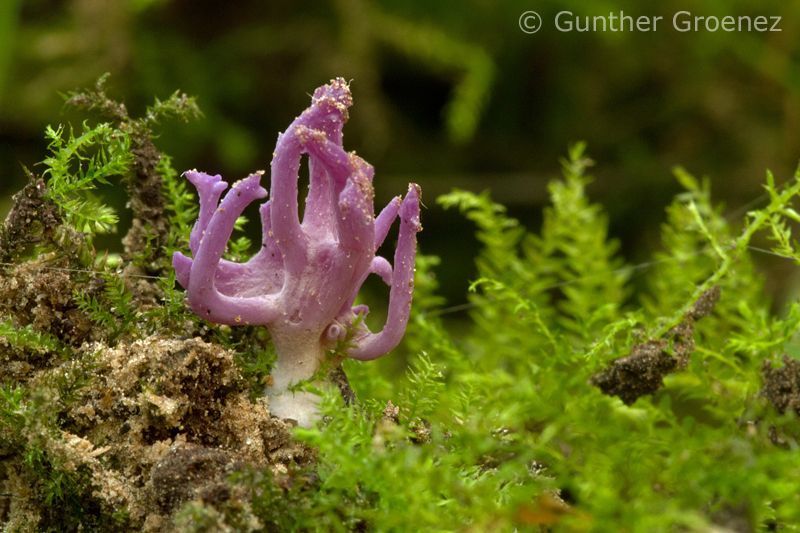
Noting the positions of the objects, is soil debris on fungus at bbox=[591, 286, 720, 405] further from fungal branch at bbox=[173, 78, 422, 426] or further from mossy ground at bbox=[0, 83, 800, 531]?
fungal branch at bbox=[173, 78, 422, 426]

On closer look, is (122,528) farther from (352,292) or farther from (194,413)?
(352,292)

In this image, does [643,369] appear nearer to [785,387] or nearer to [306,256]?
[785,387]

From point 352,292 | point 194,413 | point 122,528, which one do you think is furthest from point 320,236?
point 122,528

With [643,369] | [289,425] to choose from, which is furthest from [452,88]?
[289,425]

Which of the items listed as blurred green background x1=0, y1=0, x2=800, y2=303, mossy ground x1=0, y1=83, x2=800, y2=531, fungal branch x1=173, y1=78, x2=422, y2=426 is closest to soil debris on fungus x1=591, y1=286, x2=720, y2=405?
mossy ground x1=0, y1=83, x2=800, y2=531

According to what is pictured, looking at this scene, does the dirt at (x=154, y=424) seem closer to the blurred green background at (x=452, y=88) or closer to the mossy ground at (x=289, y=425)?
the mossy ground at (x=289, y=425)

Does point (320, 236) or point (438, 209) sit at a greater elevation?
point (438, 209)

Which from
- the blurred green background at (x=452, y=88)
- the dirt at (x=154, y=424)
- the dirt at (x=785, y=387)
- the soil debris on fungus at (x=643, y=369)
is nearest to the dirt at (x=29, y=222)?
the dirt at (x=154, y=424)
